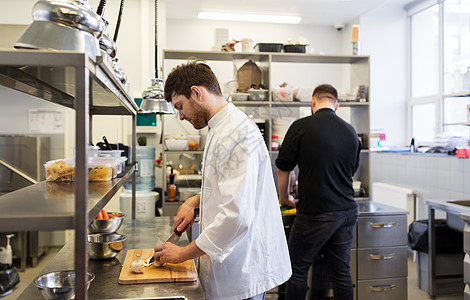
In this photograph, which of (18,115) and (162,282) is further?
(18,115)

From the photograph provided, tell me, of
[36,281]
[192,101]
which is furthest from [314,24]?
[36,281]

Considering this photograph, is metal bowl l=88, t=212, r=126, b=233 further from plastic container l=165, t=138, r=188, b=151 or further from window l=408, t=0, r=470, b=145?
window l=408, t=0, r=470, b=145

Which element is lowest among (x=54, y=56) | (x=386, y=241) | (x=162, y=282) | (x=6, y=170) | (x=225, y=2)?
(x=386, y=241)

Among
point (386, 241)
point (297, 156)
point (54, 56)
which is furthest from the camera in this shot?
point (386, 241)

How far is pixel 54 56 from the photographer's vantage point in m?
0.84

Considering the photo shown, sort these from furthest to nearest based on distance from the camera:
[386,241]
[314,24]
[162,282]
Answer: [314,24]
[386,241]
[162,282]

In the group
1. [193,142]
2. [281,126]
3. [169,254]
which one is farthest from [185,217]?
[281,126]

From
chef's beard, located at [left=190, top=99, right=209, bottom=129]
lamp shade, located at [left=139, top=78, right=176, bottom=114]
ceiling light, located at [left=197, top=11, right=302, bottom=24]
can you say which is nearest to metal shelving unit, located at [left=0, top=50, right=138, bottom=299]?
chef's beard, located at [left=190, top=99, right=209, bottom=129]

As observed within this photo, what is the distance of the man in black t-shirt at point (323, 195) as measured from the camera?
2.73 m

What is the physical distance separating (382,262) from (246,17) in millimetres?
3748

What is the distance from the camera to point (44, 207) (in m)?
0.92

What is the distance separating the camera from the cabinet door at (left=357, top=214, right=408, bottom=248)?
126 inches

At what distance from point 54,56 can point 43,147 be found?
4.34 m

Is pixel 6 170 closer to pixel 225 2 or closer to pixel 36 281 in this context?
pixel 225 2
